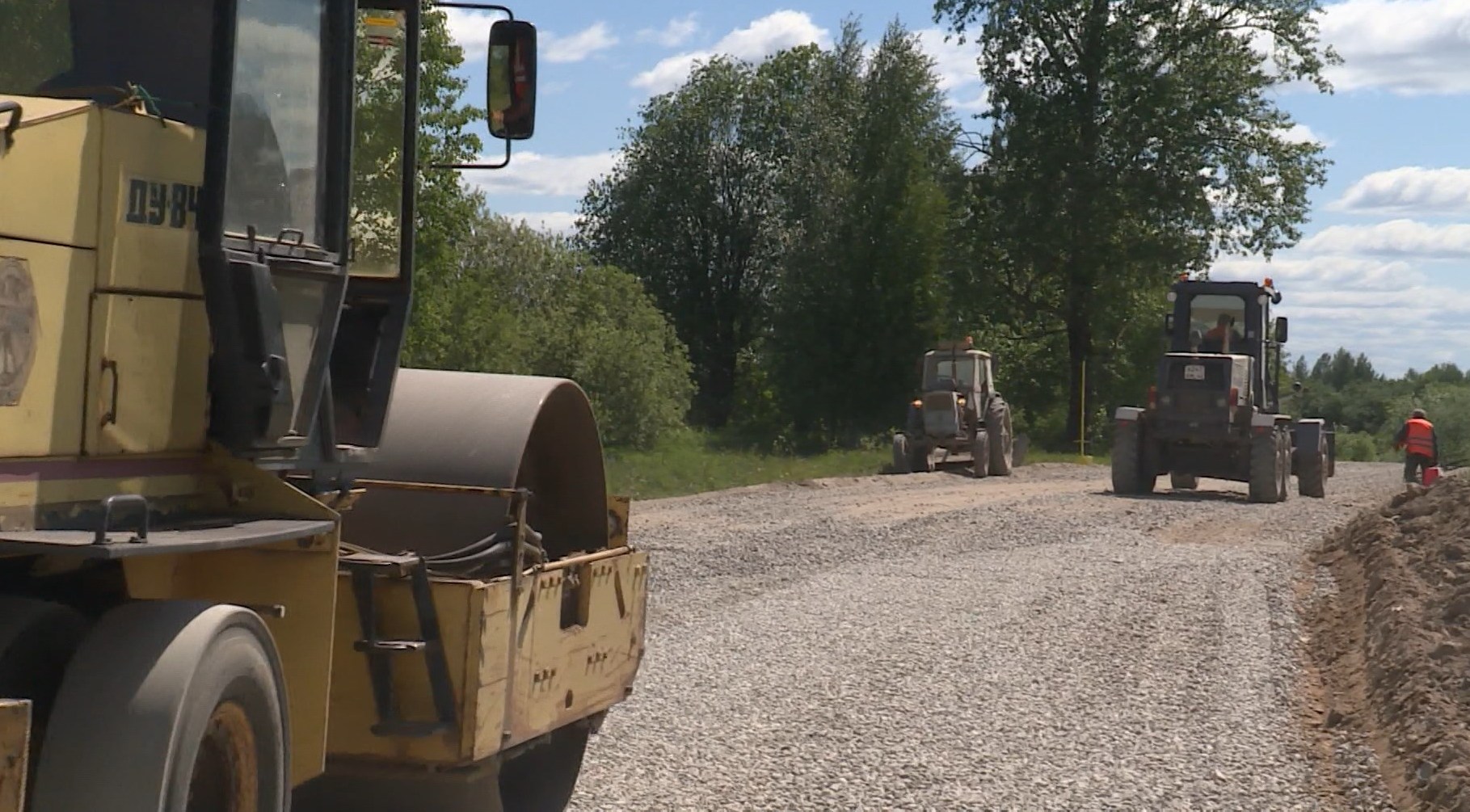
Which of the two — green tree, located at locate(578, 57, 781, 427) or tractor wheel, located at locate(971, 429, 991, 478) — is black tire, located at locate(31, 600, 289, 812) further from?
green tree, located at locate(578, 57, 781, 427)

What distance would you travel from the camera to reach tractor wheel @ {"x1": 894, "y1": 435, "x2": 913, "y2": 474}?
30.7 metres

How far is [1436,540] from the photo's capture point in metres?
15.7

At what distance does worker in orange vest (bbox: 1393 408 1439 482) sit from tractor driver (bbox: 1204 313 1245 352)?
4.86 metres

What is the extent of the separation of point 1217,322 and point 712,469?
8341 millimetres

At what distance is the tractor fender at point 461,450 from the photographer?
582cm

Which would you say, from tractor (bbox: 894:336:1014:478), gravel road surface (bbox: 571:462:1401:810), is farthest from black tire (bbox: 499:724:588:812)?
tractor (bbox: 894:336:1014:478)

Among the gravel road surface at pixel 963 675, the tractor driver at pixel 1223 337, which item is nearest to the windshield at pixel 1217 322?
the tractor driver at pixel 1223 337

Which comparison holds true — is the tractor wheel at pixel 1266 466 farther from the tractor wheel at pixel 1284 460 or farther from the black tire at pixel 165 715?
the black tire at pixel 165 715

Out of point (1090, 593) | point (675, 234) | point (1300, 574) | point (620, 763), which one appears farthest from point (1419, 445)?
point (675, 234)

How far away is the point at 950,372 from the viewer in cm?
3212

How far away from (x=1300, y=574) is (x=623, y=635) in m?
11.5

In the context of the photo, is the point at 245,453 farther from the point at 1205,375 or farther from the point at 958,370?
the point at 958,370

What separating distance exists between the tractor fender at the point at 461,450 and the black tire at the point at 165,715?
5.43 ft

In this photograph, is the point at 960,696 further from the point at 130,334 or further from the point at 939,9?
the point at 939,9
